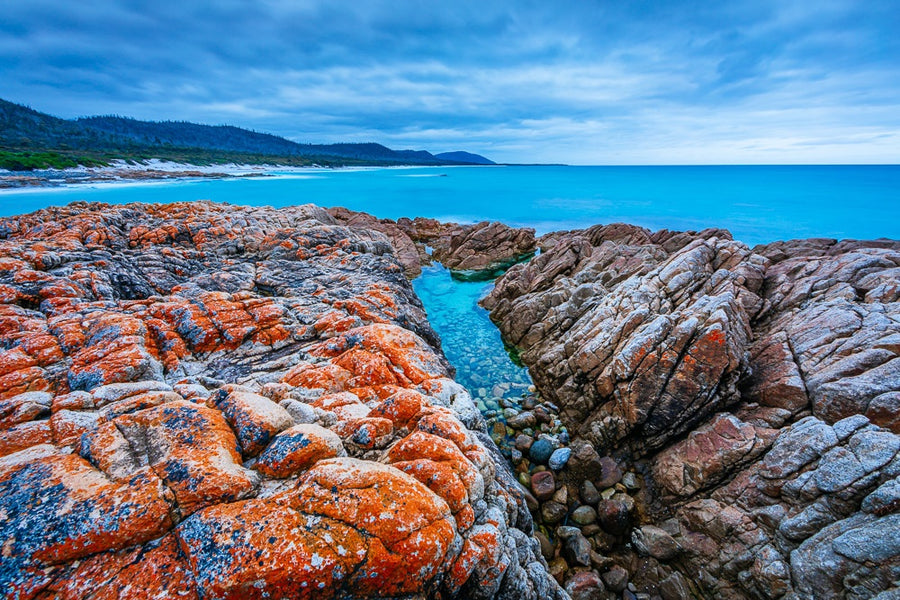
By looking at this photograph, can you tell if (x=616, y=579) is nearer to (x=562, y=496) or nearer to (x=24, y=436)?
(x=562, y=496)

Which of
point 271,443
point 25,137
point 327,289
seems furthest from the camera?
point 25,137

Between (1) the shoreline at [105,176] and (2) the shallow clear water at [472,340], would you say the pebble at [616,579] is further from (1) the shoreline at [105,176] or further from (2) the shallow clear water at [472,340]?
(1) the shoreline at [105,176]

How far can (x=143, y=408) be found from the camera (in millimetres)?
8641

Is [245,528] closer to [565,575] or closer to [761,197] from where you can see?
[565,575]

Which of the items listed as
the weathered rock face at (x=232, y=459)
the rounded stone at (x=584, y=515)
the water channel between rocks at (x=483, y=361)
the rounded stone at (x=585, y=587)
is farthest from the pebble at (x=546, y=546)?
the weathered rock face at (x=232, y=459)

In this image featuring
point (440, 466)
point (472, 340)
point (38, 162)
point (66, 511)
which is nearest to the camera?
point (66, 511)

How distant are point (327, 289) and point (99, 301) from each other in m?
9.95

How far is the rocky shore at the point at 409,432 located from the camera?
6078mm

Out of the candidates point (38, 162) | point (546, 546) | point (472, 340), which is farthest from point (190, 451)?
point (38, 162)

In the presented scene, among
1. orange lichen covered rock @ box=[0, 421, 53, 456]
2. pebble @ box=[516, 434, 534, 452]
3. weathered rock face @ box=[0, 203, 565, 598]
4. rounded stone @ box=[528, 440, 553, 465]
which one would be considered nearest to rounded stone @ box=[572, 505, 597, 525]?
rounded stone @ box=[528, 440, 553, 465]

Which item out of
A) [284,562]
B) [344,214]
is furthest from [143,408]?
[344,214]

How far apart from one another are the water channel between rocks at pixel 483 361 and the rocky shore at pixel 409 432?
370 millimetres

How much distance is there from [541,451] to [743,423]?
28.0 ft

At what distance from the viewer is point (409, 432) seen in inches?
377
